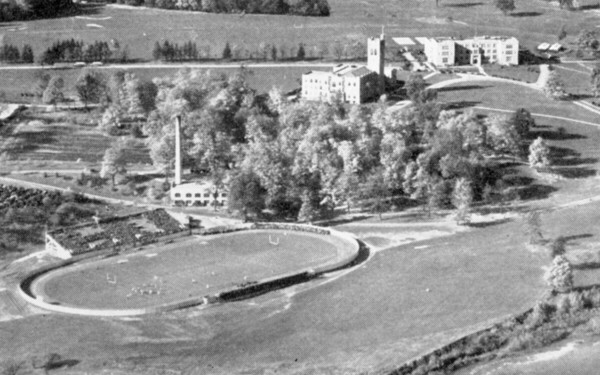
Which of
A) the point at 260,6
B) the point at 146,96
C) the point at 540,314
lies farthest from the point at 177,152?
the point at 260,6

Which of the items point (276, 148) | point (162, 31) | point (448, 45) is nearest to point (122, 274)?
point (276, 148)

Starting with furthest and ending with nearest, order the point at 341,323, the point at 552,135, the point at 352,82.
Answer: the point at 352,82, the point at 552,135, the point at 341,323

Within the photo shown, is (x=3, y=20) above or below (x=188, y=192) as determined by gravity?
above

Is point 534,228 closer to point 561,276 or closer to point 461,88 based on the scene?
point 561,276

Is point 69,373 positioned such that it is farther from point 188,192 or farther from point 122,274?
point 188,192

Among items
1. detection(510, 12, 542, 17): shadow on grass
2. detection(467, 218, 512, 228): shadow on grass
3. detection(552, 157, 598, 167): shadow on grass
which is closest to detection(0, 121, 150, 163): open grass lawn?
detection(467, 218, 512, 228): shadow on grass
